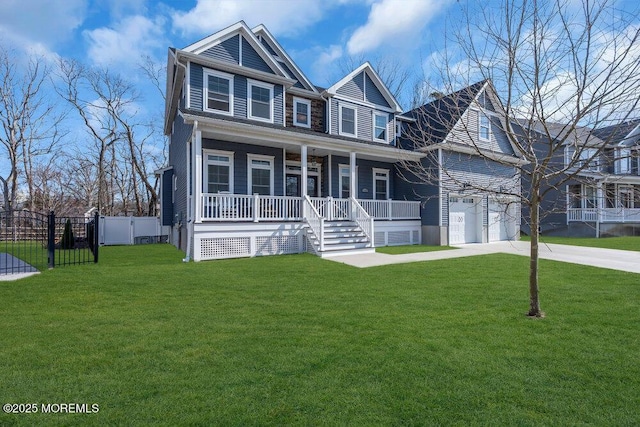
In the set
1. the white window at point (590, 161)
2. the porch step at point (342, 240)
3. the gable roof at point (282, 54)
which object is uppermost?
the gable roof at point (282, 54)

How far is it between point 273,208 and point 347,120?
244 inches

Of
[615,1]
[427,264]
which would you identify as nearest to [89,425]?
[615,1]

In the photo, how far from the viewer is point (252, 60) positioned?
41.5ft

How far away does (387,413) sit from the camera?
2260mm

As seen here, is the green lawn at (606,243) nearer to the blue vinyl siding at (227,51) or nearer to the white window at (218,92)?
the white window at (218,92)

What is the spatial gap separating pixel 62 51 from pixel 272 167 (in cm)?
2244

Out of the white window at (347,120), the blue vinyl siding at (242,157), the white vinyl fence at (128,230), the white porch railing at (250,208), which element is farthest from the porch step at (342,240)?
the white vinyl fence at (128,230)

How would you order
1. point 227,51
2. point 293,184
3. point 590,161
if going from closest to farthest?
point 590,161, point 227,51, point 293,184

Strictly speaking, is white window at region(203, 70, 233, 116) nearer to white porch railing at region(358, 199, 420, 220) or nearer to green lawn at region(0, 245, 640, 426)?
white porch railing at region(358, 199, 420, 220)

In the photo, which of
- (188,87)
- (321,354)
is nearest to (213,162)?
(188,87)

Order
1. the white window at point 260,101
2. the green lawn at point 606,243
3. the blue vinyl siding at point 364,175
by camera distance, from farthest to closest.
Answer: the blue vinyl siding at point 364,175, the green lawn at point 606,243, the white window at point 260,101

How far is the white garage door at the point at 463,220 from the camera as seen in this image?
14.6m

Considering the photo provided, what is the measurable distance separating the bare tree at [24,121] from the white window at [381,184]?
934 inches

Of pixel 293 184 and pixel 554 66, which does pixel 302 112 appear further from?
pixel 554 66
